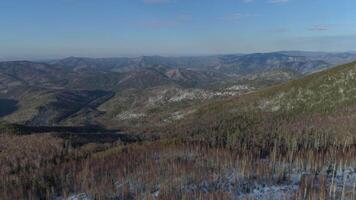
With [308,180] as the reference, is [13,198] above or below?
below

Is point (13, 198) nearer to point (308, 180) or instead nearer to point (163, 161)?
point (163, 161)

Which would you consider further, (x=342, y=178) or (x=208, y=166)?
(x=208, y=166)

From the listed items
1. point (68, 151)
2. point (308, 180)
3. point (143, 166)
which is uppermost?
point (308, 180)

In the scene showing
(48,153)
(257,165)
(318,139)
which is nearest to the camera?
(257,165)

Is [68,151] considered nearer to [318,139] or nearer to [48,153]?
[48,153]

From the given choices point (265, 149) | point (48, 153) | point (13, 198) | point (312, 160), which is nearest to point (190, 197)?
point (312, 160)

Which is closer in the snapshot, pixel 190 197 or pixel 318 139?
pixel 190 197

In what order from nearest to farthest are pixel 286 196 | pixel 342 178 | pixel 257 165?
pixel 286 196, pixel 342 178, pixel 257 165

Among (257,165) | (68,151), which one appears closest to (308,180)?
(257,165)

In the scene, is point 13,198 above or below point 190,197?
below
